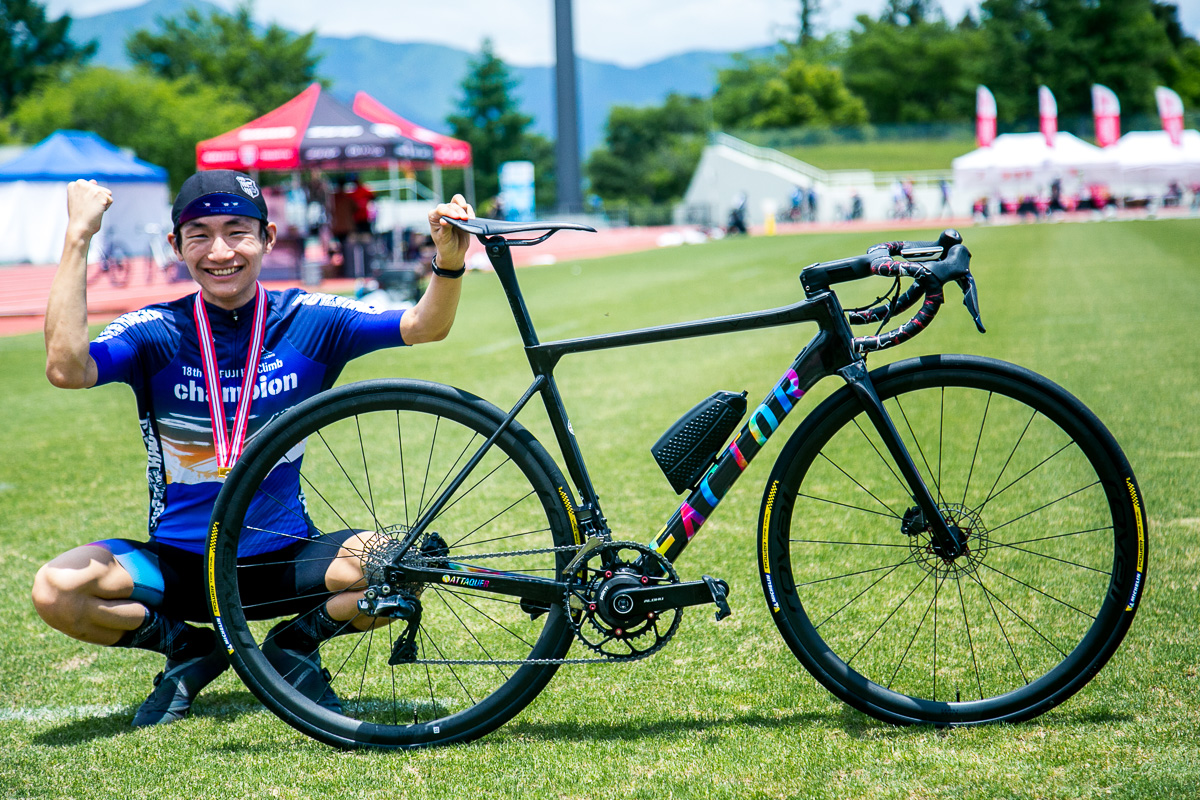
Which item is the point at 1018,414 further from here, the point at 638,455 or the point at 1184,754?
the point at 1184,754

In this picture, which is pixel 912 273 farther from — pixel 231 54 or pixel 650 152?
pixel 650 152

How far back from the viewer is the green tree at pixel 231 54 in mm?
78625

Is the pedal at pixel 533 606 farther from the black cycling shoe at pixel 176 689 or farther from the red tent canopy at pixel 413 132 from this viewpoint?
the red tent canopy at pixel 413 132

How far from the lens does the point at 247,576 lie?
2955 millimetres

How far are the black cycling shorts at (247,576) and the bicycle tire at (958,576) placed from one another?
1.28m

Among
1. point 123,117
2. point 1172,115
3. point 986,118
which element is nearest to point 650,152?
point 986,118

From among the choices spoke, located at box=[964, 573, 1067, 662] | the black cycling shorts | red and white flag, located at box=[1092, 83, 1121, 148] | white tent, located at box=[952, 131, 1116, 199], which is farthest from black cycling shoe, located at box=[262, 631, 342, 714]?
red and white flag, located at box=[1092, 83, 1121, 148]

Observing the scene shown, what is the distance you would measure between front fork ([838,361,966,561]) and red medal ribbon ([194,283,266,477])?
164 cm

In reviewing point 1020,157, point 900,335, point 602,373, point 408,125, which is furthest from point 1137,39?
point 900,335

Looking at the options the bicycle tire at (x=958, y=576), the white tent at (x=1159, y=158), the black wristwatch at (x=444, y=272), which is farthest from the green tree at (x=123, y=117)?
the black wristwatch at (x=444, y=272)

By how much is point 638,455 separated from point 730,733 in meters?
3.47

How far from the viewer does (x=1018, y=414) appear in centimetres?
689

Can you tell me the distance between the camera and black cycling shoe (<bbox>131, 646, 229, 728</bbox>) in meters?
3.02

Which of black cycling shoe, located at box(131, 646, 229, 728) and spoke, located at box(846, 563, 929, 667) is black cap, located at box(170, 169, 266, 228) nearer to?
black cycling shoe, located at box(131, 646, 229, 728)
